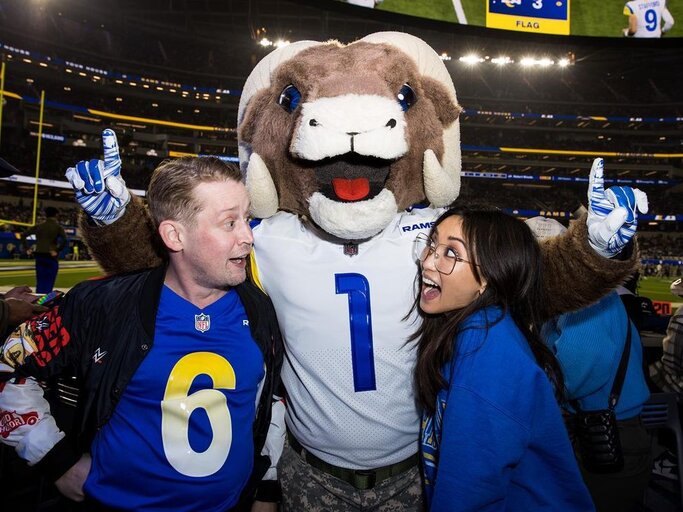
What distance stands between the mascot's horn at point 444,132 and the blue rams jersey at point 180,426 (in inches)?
39.3

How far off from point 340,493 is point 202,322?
82cm

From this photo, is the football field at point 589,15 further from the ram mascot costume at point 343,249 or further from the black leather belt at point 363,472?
the black leather belt at point 363,472

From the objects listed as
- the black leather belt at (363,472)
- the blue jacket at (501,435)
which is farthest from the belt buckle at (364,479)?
the blue jacket at (501,435)

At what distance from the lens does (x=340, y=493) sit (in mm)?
1827

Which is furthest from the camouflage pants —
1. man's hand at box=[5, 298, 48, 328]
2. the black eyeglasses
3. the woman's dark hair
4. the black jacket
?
man's hand at box=[5, 298, 48, 328]

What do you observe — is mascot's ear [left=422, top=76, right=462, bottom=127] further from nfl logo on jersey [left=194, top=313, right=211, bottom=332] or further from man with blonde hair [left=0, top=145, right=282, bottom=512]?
nfl logo on jersey [left=194, top=313, right=211, bottom=332]

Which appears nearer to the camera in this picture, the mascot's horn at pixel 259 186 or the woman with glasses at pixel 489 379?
the woman with glasses at pixel 489 379

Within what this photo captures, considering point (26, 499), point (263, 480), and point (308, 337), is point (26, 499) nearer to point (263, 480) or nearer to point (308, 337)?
point (263, 480)

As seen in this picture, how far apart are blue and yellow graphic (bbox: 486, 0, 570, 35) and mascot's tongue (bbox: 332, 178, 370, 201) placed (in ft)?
19.0

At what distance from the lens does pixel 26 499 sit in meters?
3.10

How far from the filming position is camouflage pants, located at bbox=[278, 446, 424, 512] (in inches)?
71.6

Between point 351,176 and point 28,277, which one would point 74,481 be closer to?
point 351,176

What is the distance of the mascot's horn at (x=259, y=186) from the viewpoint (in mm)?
1918

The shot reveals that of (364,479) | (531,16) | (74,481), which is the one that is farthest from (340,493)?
(531,16)
